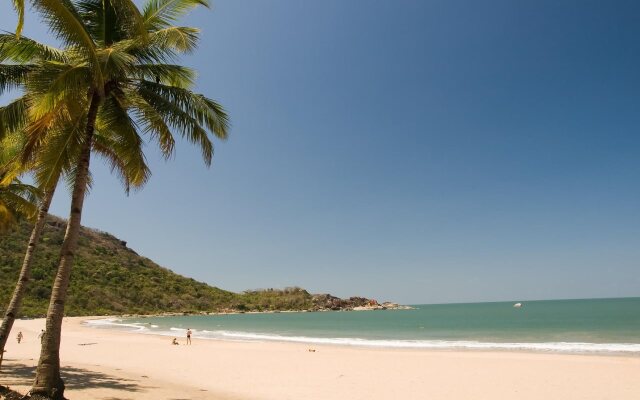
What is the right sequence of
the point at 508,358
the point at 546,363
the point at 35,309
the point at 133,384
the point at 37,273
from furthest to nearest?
the point at 37,273
the point at 35,309
the point at 508,358
the point at 546,363
the point at 133,384

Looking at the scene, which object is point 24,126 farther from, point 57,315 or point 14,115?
point 57,315

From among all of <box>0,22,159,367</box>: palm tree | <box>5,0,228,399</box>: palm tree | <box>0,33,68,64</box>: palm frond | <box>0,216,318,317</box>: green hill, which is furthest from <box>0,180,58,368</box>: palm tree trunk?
<box>0,216,318,317</box>: green hill

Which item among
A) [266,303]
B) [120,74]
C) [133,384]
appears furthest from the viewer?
[266,303]

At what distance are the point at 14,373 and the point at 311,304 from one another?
13321cm

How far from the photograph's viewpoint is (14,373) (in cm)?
1239

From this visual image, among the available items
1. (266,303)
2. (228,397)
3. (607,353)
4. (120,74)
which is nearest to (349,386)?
(228,397)

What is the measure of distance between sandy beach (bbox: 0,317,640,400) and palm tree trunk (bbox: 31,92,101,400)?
7.86 ft

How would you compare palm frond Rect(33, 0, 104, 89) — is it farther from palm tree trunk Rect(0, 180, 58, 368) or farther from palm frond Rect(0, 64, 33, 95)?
palm tree trunk Rect(0, 180, 58, 368)

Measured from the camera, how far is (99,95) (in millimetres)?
8242

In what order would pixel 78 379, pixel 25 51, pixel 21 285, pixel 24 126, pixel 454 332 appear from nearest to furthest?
pixel 25 51 → pixel 24 126 → pixel 21 285 → pixel 78 379 → pixel 454 332

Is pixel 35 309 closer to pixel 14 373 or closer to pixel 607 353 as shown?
pixel 14 373

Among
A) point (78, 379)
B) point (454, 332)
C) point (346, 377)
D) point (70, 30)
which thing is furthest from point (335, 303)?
point (70, 30)

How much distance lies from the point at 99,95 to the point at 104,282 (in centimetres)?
8559

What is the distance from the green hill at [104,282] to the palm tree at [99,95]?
2206 inches
